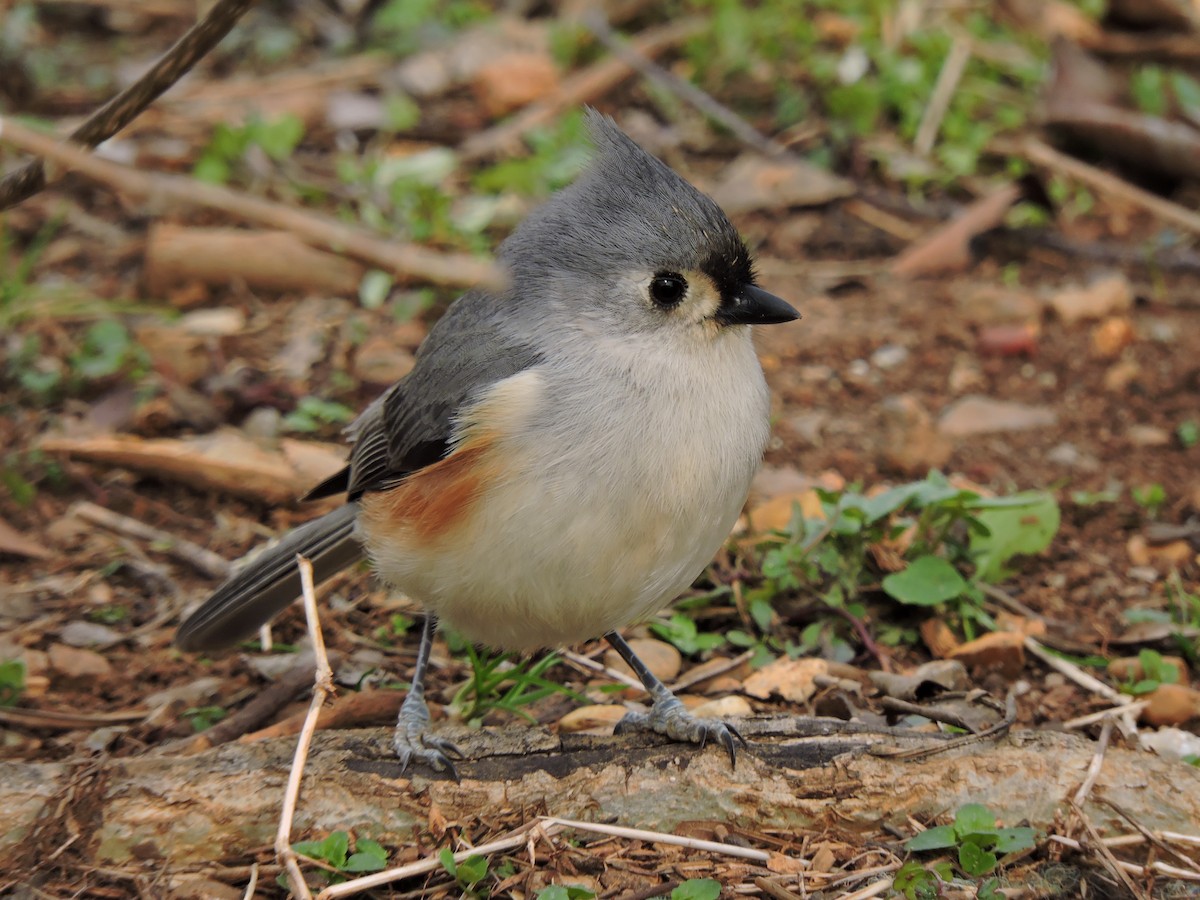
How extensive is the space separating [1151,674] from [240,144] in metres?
4.88

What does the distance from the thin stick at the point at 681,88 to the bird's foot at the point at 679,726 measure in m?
4.24

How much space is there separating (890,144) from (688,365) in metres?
4.22

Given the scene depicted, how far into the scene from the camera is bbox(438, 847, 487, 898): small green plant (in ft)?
9.77

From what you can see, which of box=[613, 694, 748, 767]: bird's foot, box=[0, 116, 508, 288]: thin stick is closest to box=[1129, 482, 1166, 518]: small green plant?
box=[613, 694, 748, 767]: bird's foot

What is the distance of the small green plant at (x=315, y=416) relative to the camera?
17.2 ft

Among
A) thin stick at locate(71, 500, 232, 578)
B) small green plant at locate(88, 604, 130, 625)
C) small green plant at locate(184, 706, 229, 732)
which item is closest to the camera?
small green plant at locate(184, 706, 229, 732)

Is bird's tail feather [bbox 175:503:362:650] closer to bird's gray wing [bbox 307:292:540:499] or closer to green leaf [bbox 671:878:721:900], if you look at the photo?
bird's gray wing [bbox 307:292:540:499]

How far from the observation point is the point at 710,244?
3.50m

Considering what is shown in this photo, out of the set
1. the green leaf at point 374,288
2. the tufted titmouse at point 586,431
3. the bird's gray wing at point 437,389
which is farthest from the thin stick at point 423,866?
the green leaf at point 374,288

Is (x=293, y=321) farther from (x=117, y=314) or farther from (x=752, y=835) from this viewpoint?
(x=752, y=835)

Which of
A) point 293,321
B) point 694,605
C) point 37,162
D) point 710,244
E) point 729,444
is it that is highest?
point 37,162

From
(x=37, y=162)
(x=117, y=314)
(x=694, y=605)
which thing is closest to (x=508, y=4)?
(x=117, y=314)

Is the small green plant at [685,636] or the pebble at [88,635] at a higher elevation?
the pebble at [88,635]

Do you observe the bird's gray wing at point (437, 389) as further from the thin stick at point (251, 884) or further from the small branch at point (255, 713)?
the thin stick at point (251, 884)
